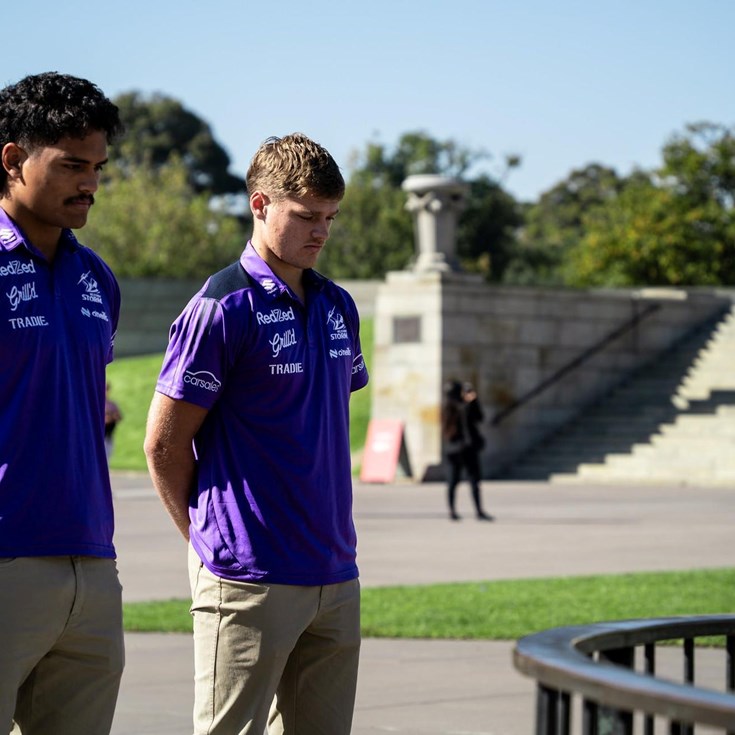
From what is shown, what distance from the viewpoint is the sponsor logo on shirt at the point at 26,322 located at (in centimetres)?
331

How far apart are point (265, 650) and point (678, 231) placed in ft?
136

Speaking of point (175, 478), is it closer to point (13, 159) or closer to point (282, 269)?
point (282, 269)

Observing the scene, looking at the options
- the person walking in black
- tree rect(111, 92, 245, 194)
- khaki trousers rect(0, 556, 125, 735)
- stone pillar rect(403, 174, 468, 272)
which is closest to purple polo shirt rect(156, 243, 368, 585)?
khaki trousers rect(0, 556, 125, 735)

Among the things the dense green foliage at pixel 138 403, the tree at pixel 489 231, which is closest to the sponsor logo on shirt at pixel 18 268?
the dense green foliage at pixel 138 403

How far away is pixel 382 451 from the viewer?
25.3 meters

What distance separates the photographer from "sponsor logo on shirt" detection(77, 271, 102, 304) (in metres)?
3.52

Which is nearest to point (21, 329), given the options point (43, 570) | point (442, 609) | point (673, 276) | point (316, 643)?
point (43, 570)

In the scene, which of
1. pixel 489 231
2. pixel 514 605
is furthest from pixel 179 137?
pixel 514 605

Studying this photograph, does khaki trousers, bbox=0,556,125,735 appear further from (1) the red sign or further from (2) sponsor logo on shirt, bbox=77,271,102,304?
(1) the red sign

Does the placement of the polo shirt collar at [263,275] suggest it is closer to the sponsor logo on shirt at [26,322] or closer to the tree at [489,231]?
the sponsor logo on shirt at [26,322]

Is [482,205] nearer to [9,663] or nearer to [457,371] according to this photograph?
[457,371]

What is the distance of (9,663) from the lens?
10.8 feet

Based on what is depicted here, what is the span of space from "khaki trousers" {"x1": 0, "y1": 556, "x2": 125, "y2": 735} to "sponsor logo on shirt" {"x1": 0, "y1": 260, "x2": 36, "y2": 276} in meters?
0.59

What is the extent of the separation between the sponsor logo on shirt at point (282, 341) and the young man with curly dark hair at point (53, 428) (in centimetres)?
41
